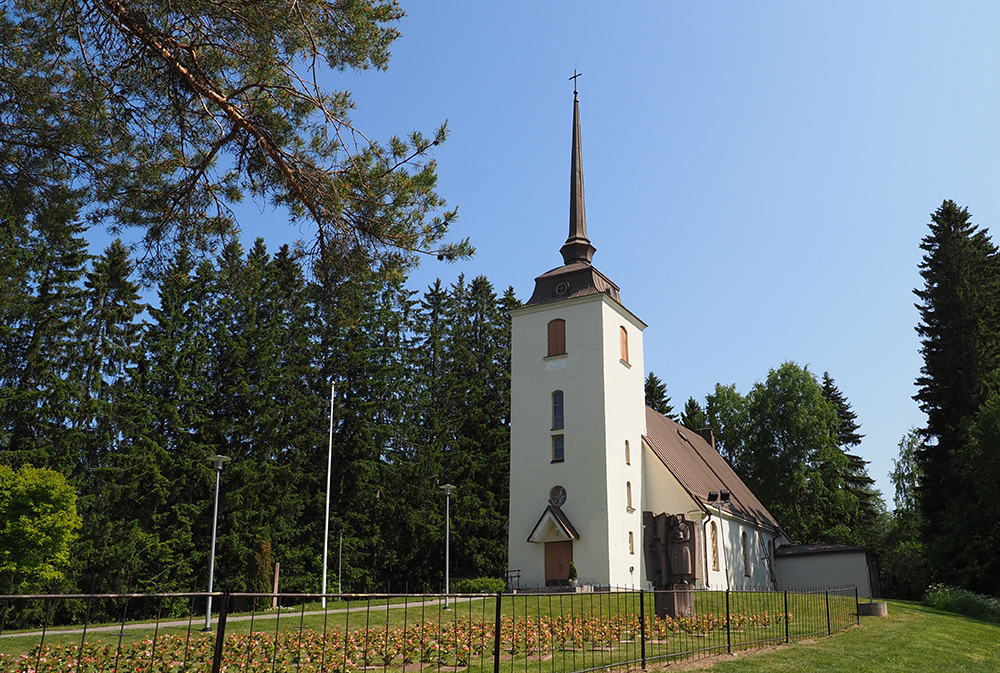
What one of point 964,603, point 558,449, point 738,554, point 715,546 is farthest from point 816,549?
point 558,449

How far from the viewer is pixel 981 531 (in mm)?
30312

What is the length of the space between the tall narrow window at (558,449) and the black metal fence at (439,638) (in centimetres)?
1000

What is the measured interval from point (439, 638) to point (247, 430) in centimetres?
2491

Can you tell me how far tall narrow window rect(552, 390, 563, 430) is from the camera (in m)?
30.5

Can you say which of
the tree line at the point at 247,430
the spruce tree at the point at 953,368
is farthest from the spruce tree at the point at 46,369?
the spruce tree at the point at 953,368

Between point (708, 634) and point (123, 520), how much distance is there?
23.1 metres

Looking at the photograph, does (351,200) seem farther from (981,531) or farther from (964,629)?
(981,531)

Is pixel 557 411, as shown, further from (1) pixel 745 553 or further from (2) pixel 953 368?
(2) pixel 953 368

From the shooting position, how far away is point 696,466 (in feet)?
121

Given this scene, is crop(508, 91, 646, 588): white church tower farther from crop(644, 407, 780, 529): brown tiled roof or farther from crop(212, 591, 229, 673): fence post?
crop(212, 591, 229, 673): fence post

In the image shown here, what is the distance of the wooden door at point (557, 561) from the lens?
28.6 meters

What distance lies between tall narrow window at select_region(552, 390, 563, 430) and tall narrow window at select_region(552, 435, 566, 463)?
1.32ft

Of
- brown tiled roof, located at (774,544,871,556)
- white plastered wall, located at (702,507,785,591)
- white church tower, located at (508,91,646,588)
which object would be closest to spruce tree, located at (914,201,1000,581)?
brown tiled roof, located at (774,544,871,556)

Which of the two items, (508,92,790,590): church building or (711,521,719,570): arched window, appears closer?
(508,92,790,590): church building
